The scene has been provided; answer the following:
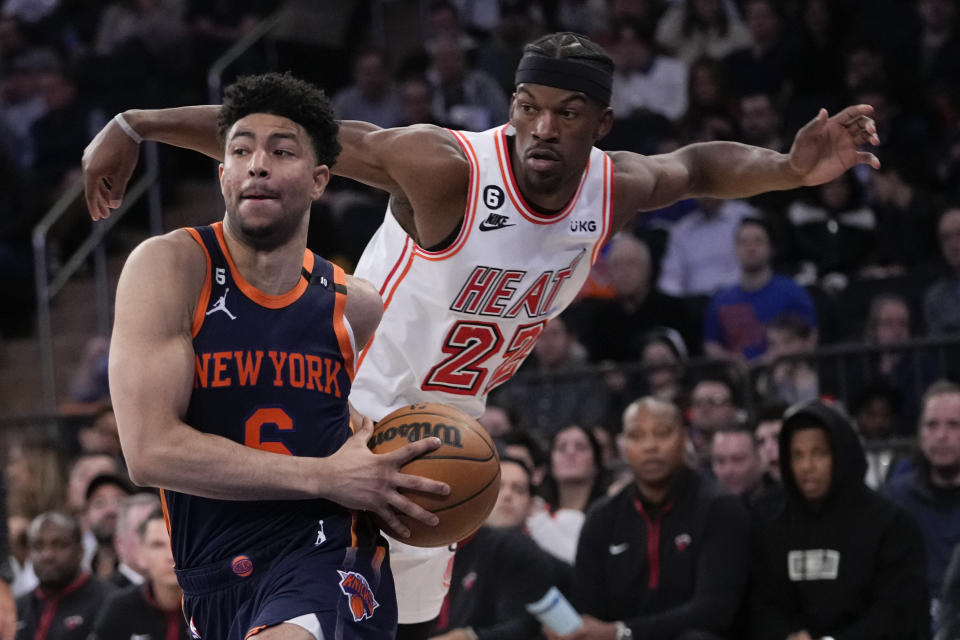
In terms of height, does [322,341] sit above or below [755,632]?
above

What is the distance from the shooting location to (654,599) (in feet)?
24.7

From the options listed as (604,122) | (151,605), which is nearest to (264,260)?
(604,122)

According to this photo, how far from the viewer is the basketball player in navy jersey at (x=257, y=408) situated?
4016 millimetres

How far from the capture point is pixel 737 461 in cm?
832

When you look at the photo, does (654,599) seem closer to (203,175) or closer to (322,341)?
(322,341)

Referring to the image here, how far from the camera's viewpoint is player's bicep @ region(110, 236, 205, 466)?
3.99m

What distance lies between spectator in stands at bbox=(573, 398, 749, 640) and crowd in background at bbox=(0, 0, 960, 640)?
0.06 feet

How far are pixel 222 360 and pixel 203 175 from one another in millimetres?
10867

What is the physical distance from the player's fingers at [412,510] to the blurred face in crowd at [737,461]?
416 centimetres

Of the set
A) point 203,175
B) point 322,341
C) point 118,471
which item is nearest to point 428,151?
point 322,341

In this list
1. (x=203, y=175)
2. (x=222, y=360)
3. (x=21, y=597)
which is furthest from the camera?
(x=203, y=175)

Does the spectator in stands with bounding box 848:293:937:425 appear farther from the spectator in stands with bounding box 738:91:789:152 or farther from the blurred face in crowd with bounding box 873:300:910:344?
the spectator in stands with bounding box 738:91:789:152

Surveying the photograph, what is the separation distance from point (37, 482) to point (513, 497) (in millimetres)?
3789

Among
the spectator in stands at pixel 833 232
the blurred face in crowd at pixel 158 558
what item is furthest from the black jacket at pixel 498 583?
the spectator in stands at pixel 833 232
